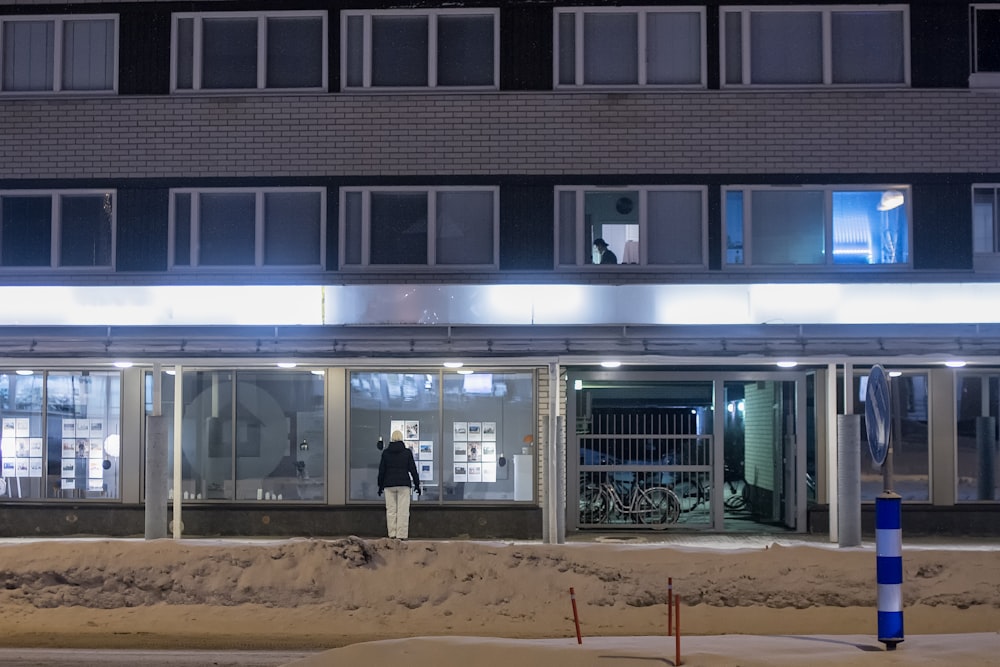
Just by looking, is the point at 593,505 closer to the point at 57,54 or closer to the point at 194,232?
the point at 194,232

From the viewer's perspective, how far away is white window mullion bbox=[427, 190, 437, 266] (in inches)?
726

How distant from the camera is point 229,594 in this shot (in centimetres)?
1165

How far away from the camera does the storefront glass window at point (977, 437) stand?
61.3ft

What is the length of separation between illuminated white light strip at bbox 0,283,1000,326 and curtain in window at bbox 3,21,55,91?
11.3 ft

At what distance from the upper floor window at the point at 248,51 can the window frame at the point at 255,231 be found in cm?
159

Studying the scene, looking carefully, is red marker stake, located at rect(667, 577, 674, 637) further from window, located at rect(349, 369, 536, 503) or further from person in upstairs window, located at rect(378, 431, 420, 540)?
window, located at rect(349, 369, 536, 503)

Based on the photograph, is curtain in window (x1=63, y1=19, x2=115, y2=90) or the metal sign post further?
curtain in window (x1=63, y1=19, x2=115, y2=90)

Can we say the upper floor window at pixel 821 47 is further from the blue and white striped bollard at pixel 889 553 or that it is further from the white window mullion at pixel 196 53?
the blue and white striped bollard at pixel 889 553

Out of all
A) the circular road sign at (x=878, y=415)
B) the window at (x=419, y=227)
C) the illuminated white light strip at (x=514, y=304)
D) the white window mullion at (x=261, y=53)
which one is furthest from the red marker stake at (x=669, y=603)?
the white window mullion at (x=261, y=53)

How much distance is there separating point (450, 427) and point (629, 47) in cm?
654

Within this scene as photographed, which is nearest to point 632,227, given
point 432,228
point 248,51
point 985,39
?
point 432,228

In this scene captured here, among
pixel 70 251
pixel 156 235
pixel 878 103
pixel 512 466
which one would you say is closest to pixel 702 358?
pixel 512 466

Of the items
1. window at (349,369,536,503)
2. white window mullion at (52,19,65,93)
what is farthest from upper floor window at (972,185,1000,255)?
white window mullion at (52,19,65,93)

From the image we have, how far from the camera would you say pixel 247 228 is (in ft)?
61.4
